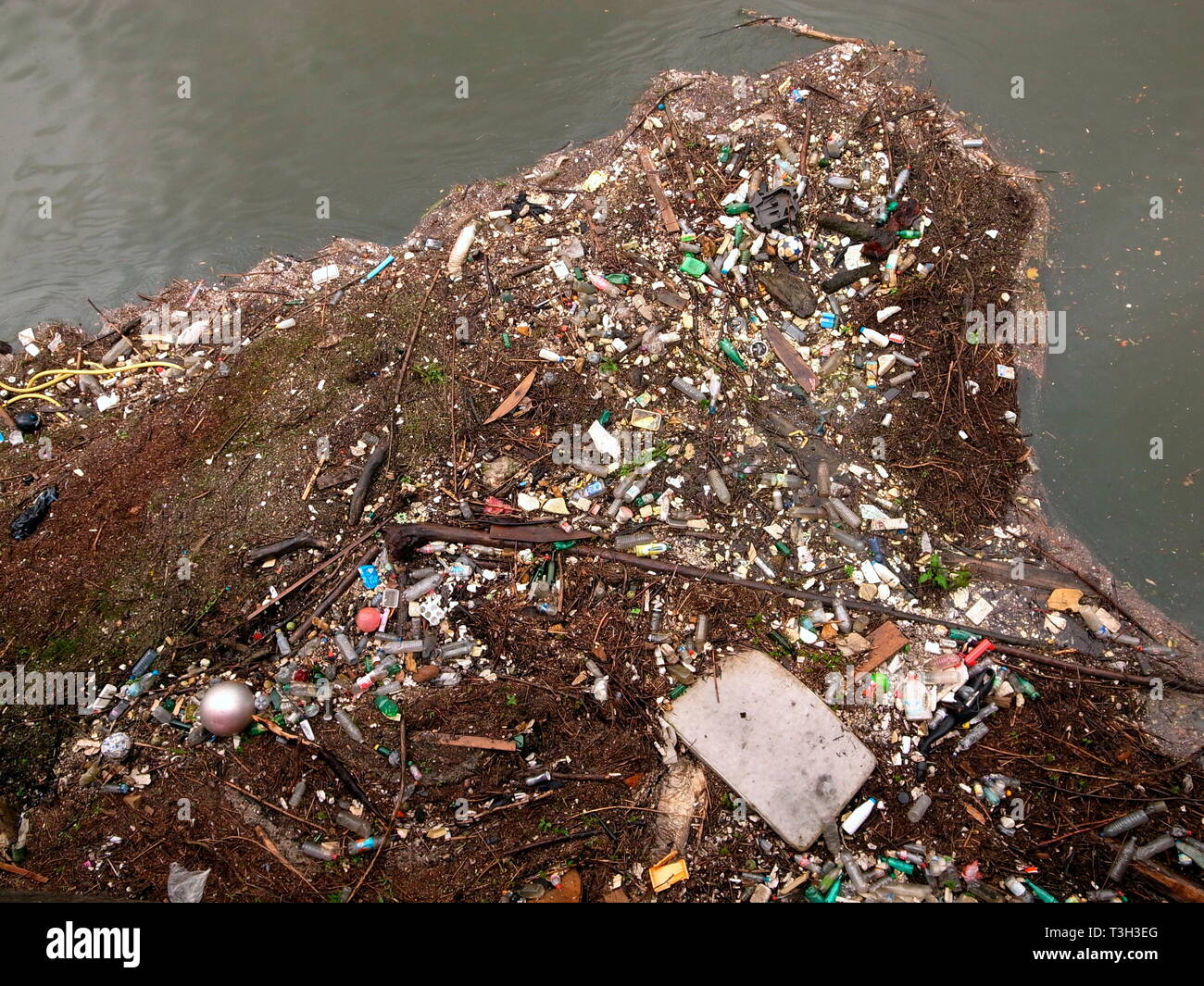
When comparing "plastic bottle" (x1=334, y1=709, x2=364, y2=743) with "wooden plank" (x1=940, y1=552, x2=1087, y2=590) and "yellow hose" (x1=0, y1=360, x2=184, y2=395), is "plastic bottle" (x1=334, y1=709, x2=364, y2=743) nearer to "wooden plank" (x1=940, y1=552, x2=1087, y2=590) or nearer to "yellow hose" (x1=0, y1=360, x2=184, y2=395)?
"yellow hose" (x1=0, y1=360, x2=184, y2=395)

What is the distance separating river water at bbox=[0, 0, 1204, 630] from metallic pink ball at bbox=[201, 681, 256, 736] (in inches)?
145

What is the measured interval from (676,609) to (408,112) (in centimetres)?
511

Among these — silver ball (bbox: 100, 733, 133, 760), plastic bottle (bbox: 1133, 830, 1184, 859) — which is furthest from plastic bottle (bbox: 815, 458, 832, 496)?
silver ball (bbox: 100, 733, 133, 760)

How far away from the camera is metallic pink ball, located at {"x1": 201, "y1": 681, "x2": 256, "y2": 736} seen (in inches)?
152

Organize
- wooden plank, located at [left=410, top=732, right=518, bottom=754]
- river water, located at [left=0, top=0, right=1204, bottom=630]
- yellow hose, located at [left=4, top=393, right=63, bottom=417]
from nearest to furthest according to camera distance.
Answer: wooden plank, located at [left=410, top=732, right=518, bottom=754], yellow hose, located at [left=4, top=393, right=63, bottom=417], river water, located at [left=0, top=0, right=1204, bottom=630]

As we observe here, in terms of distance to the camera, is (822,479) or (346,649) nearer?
(346,649)

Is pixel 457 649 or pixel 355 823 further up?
pixel 457 649

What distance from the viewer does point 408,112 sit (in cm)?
611

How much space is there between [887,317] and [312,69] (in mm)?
5583

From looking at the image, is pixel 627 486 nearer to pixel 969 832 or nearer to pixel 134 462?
pixel 969 832

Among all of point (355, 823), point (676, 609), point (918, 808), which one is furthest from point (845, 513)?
point (355, 823)

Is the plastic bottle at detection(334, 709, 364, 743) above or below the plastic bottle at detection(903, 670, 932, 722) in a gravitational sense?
below

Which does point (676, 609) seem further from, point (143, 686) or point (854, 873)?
point (143, 686)

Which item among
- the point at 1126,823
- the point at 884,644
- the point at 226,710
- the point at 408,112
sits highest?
the point at 408,112
